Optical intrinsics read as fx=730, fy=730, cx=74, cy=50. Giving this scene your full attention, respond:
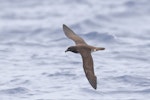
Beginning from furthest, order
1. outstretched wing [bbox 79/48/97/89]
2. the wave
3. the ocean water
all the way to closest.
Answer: the ocean water
the wave
outstretched wing [bbox 79/48/97/89]

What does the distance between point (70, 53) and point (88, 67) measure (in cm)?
571

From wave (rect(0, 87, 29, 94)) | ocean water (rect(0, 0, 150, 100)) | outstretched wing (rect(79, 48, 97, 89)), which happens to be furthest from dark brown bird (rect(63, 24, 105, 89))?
wave (rect(0, 87, 29, 94))

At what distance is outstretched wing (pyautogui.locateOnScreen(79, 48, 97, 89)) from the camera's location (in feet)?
42.9

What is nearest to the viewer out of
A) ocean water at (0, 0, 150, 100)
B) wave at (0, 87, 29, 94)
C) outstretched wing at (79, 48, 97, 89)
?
outstretched wing at (79, 48, 97, 89)

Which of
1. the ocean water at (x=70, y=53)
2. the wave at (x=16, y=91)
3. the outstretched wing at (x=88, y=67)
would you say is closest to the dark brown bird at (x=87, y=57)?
the outstretched wing at (x=88, y=67)

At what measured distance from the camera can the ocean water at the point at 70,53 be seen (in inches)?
606

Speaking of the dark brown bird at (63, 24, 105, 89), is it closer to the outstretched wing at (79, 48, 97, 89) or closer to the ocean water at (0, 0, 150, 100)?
the outstretched wing at (79, 48, 97, 89)

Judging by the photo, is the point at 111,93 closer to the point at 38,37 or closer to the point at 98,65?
the point at 98,65

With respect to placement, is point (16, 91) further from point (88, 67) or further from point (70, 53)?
point (70, 53)

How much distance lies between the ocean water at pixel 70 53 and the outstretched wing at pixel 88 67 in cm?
131

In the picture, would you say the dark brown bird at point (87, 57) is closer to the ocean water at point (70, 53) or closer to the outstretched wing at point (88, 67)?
the outstretched wing at point (88, 67)

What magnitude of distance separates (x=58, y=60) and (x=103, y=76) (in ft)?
6.15

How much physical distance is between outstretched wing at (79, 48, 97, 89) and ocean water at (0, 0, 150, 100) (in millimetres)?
1313

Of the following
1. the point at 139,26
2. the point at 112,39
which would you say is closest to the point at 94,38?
the point at 112,39
